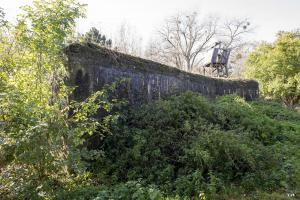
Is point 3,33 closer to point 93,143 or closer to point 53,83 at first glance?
point 53,83

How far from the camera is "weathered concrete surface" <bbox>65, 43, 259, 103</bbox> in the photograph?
19.2ft

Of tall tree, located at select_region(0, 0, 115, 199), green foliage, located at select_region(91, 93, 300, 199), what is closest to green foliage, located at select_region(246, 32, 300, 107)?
green foliage, located at select_region(91, 93, 300, 199)

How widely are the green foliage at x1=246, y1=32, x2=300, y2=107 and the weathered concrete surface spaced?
573 cm

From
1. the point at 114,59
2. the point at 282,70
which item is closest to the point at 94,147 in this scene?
the point at 114,59

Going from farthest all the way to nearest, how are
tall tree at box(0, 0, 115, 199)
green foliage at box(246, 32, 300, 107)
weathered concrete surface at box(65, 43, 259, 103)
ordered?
green foliage at box(246, 32, 300, 107) < weathered concrete surface at box(65, 43, 259, 103) < tall tree at box(0, 0, 115, 199)

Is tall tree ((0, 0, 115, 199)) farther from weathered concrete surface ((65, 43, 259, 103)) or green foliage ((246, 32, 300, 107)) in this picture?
green foliage ((246, 32, 300, 107))

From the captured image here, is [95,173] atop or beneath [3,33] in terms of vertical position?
beneath

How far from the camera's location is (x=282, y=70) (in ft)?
45.3

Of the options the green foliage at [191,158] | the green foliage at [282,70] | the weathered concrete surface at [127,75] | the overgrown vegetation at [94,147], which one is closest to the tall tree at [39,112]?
the overgrown vegetation at [94,147]

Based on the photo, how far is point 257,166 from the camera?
5047 millimetres

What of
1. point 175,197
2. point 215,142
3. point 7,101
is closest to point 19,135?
point 7,101

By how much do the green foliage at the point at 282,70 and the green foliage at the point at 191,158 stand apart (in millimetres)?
8203

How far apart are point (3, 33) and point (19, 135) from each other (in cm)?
246

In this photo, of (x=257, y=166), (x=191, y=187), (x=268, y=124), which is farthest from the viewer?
(x=268, y=124)
